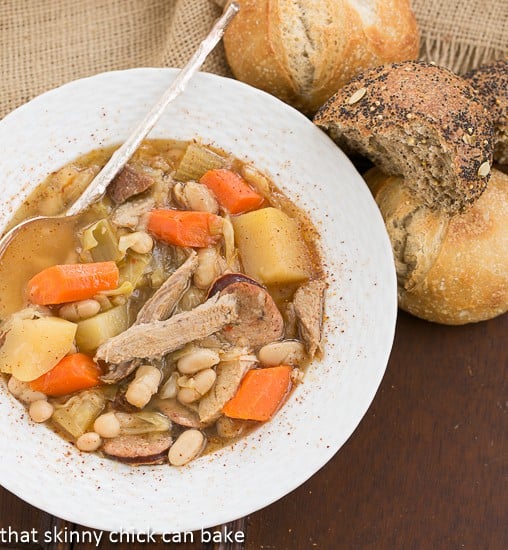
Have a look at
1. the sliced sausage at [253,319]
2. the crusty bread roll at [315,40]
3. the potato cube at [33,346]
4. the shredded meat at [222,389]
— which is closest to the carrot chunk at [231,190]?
the sliced sausage at [253,319]

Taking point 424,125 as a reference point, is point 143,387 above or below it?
below

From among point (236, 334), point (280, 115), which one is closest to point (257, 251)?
point (236, 334)

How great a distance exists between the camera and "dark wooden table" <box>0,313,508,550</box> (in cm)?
304

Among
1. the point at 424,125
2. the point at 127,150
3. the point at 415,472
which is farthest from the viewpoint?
the point at 415,472

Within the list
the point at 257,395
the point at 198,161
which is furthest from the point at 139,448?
the point at 198,161

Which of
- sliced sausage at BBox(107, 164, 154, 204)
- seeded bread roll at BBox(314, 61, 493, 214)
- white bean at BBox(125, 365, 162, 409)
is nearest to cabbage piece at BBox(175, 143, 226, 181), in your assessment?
sliced sausage at BBox(107, 164, 154, 204)

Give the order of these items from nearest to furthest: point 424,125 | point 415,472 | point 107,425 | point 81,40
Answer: point 424,125 → point 107,425 → point 415,472 → point 81,40

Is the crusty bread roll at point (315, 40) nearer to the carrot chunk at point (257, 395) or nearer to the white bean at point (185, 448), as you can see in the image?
the carrot chunk at point (257, 395)

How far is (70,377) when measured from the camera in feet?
8.67

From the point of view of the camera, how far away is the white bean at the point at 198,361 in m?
2.68

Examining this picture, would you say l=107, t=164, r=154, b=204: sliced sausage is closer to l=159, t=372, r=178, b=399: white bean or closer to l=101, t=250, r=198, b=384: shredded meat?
l=101, t=250, r=198, b=384: shredded meat

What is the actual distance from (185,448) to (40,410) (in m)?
0.54

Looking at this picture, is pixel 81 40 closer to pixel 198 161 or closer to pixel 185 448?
pixel 198 161

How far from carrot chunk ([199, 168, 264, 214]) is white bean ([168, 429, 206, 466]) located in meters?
0.85
